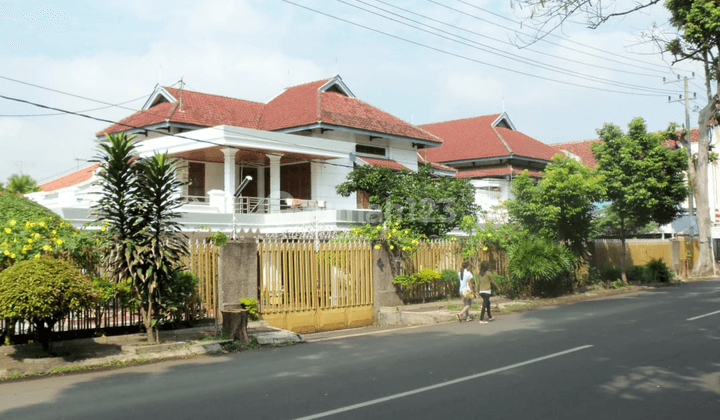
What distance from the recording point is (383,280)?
18.1 metres

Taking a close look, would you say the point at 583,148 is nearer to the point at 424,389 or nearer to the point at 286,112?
the point at 286,112

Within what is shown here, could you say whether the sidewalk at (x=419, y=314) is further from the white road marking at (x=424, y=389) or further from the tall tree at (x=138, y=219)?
the tall tree at (x=138, y=219)

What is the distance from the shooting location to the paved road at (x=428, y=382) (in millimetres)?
7066

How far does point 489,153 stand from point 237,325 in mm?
29836

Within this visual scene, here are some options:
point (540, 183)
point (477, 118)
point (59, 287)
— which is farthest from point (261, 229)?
point (477, 118)

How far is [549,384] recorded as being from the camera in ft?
26.8

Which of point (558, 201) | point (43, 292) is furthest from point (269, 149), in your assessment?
point (43, 292)

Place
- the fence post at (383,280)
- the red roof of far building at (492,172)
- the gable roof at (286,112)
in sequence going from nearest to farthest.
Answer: the fence post at (383,280), the gable roof at (286,112), the red roof of far building at (492,172)

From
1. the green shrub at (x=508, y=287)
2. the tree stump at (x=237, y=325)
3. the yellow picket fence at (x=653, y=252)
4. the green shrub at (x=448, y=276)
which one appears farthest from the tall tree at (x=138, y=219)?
the yellow picket fence at (x=653, y=252)

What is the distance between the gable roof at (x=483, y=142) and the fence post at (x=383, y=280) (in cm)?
2241

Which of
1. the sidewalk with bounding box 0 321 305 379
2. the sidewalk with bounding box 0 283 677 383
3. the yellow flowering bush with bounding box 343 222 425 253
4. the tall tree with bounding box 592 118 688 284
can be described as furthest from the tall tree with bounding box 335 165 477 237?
the sidewalk with bounding box 0 321 305 379

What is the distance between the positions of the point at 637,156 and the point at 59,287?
2588 centimetres

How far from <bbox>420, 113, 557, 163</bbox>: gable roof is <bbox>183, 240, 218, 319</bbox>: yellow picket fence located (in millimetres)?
27755

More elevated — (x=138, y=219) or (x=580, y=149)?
(x=580, y=149)
